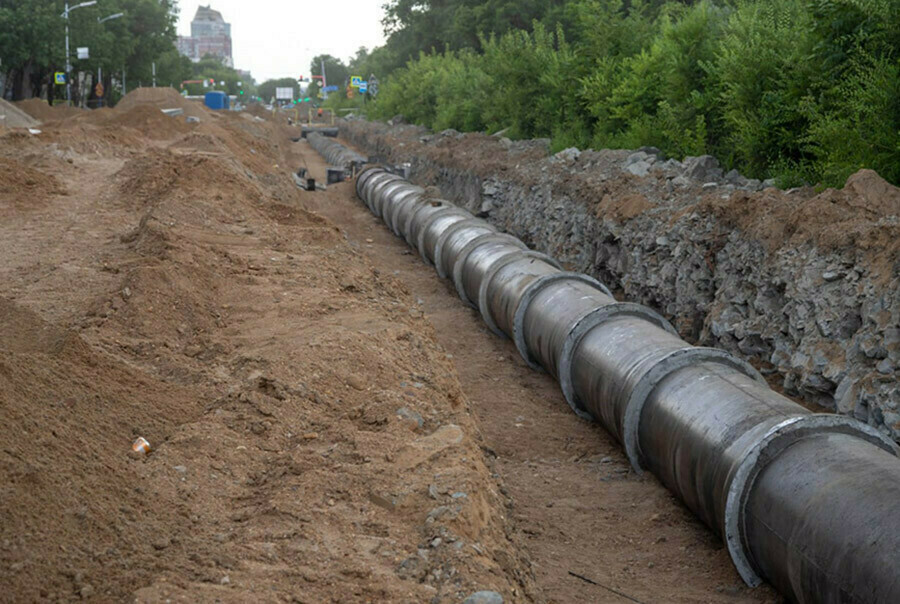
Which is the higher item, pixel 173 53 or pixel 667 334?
pixel 173 53

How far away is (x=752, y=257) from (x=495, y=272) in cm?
320

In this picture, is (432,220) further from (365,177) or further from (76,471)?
(76,471)

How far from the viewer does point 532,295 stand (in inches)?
367

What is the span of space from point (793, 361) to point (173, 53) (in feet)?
214

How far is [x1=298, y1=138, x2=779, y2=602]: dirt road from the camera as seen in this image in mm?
5391

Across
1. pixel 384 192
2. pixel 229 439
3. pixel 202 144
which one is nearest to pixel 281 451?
pixel 229 439

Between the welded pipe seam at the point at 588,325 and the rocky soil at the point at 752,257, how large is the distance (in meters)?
1.11

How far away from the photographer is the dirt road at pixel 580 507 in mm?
5391

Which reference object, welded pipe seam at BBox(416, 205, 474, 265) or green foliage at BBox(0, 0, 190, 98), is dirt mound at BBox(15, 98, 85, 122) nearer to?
green foliage at BBox(0, 0, 190, 98)

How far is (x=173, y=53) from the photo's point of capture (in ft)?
213

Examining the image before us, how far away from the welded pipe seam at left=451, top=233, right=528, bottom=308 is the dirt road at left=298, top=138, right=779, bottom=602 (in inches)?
72.6

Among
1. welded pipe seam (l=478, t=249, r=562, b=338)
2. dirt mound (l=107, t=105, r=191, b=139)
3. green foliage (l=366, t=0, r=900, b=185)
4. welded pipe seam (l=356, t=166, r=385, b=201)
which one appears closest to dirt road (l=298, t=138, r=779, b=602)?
welded pipe seam (l=478, t=249, r=562, b=338)

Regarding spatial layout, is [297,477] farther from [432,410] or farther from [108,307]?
[108,307]

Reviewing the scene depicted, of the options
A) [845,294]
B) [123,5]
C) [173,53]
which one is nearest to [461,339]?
[845,294]
